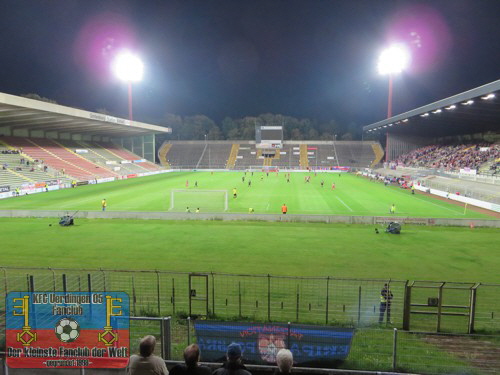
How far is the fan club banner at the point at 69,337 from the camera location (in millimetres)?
6438

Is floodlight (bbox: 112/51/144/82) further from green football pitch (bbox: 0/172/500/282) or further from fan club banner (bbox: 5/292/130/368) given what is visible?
fan club banner (bbox: 5/292/130/368)

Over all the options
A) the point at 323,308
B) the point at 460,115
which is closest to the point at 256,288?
the point at 323,308

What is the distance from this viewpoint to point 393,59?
7194 cm

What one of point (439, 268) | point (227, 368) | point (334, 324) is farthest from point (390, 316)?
point (227, 368)

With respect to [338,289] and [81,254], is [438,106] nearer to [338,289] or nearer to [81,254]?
[338,289]

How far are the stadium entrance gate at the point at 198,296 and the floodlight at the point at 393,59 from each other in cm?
7154

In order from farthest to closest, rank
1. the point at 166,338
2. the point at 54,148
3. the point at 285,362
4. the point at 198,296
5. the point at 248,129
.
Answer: the point at 248,129 < the point at 54,148 < the point at 198,296 < the point at 166,338 < the point at 285,362

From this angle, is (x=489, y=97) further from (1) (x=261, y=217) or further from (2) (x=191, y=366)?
(2) (x=191, y=366)

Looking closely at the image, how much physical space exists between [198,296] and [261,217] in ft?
49.6

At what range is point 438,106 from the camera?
152 ft

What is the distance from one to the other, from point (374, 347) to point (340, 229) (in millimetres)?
15928

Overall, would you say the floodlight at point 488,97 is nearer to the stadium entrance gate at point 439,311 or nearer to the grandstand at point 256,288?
the grandstand at point 256,288


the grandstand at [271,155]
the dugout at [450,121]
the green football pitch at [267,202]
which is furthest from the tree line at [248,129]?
the green football pitch at [267,202]

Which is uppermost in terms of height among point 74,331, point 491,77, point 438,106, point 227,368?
point 491,77
